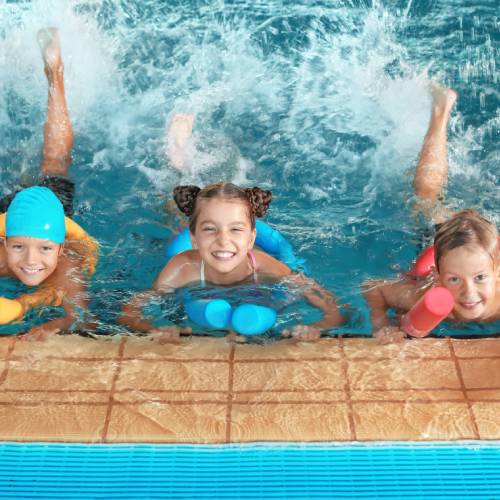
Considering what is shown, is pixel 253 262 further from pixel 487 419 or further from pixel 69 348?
pixel 487 419

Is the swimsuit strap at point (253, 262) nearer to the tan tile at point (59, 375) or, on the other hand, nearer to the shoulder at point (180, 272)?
the shoulder at point (180, 272)

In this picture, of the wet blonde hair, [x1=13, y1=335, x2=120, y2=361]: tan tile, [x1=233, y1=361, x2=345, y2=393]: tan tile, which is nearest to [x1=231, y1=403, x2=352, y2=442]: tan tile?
[x1=233, y1=361, x2=345, y2=393]: tan tile

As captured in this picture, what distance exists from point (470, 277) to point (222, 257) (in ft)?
3.76

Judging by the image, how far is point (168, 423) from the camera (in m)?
2.86

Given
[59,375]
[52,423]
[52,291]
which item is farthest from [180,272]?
[52,423]

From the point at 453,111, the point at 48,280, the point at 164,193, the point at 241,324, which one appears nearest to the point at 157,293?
the point at 48,280

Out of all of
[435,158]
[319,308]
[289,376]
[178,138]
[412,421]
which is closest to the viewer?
[412,421]

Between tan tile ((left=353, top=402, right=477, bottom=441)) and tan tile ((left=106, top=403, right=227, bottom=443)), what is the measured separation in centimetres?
55

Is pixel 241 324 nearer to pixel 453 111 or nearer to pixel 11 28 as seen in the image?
pixel 453 111

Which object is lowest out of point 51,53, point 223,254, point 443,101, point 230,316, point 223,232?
point 230,316

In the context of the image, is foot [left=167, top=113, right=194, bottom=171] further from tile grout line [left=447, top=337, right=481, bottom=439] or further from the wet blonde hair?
tile grout line [left=447, top=337, right=481, bottom=439]

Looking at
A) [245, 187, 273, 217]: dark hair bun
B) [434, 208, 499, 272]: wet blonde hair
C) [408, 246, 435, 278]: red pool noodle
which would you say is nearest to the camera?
[434, 208, 499, 272]: wet blonde hair

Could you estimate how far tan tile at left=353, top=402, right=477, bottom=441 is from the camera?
2805 mm

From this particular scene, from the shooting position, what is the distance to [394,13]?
6.91 meters
